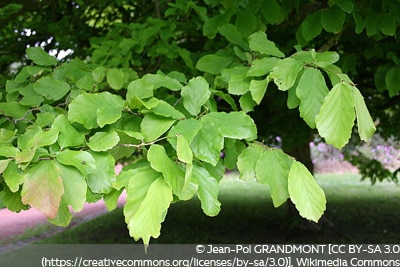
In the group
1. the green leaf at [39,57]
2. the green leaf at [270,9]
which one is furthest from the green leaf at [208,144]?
the green leaf at [270,9]

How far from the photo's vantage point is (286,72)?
1252 millimetres

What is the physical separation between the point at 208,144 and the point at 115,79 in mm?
855

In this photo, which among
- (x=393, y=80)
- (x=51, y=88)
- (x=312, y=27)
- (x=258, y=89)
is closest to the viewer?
(x=258, y=89)

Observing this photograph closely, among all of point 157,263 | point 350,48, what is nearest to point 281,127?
point 350,48

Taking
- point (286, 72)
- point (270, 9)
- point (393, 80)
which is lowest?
point (393, 80)

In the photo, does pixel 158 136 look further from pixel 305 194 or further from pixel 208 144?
pixel 305 194

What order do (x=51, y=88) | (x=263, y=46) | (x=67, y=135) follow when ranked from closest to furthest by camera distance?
1. (x=67, y=135)
2. (x=263, y=46)
3. (x=51, y=88)

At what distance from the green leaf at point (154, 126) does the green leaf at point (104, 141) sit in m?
0.08

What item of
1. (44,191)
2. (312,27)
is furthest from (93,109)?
(312,27)

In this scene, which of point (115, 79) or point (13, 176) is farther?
point (115, 79)

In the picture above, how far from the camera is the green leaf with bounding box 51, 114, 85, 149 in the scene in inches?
45.1

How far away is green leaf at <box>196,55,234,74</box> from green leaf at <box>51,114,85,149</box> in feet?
2.41

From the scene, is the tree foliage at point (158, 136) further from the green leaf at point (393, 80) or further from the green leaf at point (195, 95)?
the green leaf at point (393, 80)

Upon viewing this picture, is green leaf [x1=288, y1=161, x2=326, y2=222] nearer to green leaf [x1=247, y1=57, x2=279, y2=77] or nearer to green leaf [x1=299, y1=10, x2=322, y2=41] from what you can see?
green leaf [x1=247, y1=57, x2=279, y2=77]
